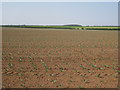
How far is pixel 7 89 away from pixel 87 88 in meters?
2.91

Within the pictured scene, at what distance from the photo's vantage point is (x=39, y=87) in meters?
7.57

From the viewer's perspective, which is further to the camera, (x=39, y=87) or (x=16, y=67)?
(x=16, y=67)

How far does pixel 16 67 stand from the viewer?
34.4 feet

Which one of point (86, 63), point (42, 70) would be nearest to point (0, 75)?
point (42, 70)

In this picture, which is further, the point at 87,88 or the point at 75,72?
the point at 75,72

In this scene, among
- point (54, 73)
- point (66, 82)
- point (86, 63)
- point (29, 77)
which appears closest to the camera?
point (66, 82)

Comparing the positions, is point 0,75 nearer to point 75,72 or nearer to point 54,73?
point 54,73

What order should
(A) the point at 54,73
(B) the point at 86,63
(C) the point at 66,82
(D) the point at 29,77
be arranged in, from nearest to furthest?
(C) the point at 66,82, (D) the point at 29,77, (A) the point at 54,73, (B) the point at 86,63

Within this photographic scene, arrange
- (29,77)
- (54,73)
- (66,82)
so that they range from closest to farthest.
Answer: (66,82)
(29,77)
(54,73)

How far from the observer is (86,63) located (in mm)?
11805

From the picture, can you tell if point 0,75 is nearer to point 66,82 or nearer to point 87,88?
point 66,82

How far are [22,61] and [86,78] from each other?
4684 millimetres

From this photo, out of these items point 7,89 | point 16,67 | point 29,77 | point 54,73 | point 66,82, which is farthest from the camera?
point 16,67

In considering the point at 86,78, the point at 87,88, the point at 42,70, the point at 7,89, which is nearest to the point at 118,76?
the point at 86,78
